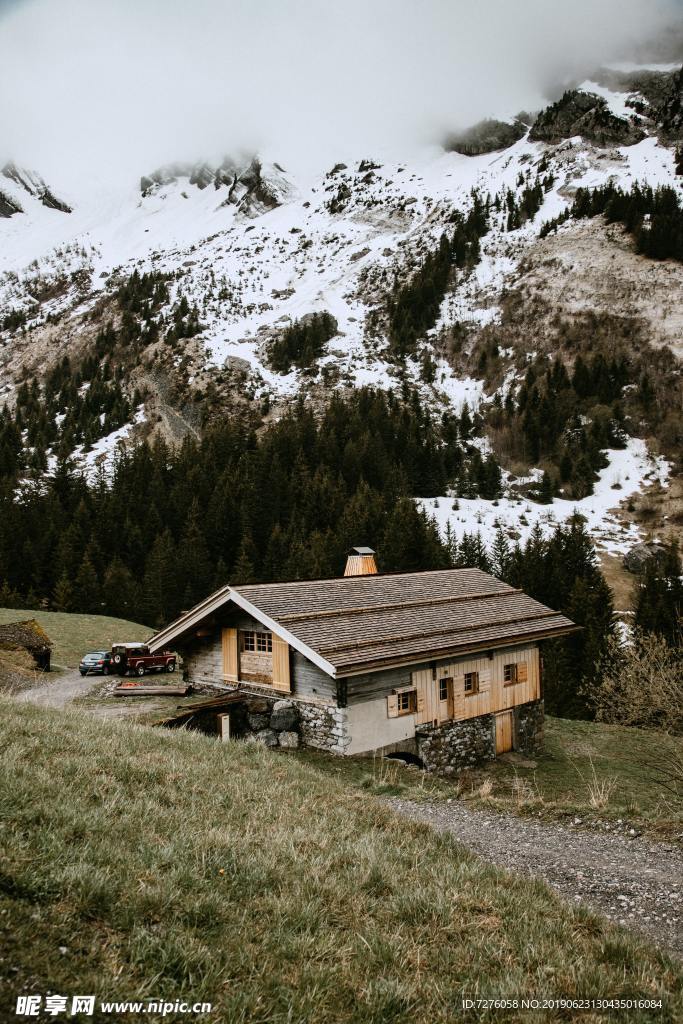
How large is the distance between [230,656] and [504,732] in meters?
11.2

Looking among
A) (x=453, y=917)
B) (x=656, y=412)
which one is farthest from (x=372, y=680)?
(x=656, y=412)

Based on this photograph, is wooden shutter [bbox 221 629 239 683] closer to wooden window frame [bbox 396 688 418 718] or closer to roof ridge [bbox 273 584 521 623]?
roof ridge [bbox 273 584 521 623]

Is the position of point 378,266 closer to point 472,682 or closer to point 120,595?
point 120,595

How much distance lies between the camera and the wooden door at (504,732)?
2308cm

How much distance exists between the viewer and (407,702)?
781 inches

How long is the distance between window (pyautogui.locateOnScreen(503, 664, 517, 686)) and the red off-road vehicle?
1736cm

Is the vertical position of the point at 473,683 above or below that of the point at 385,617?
below

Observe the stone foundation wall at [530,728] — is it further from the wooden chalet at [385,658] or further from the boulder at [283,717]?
the boulder at [283,717]

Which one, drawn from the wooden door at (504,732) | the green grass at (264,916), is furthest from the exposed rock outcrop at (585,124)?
the green grass at (264,916)

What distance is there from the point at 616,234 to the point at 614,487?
5893 cm

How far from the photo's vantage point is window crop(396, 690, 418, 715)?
1953cm

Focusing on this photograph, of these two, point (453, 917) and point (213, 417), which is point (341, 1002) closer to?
point (453, 917)

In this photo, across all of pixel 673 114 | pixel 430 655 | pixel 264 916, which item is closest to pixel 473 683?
pixel 430 655

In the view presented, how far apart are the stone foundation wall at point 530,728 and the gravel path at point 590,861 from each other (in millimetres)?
12810
